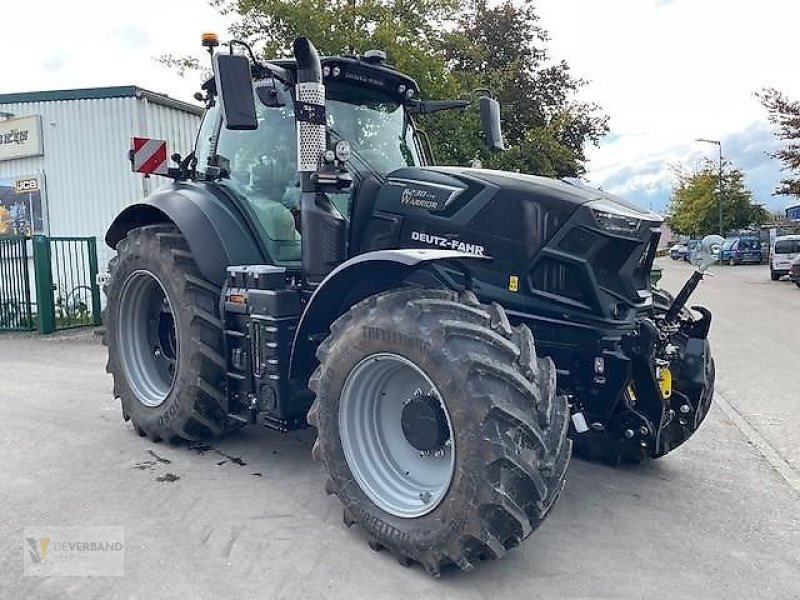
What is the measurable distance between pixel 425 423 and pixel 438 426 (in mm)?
68

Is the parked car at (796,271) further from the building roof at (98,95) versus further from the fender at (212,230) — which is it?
the fender at (212,230)

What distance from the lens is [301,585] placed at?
316 centimetres

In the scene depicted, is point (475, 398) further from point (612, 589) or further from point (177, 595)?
point (177, 595)

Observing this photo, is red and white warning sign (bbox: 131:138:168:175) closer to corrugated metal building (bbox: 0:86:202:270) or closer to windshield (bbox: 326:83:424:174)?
corrugated metal building (bbox: 0:86:202:270)

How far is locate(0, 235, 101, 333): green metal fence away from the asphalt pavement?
227 inches

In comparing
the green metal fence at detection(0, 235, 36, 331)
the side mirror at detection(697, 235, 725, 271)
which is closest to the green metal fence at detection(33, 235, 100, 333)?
the green metal fence at detection(0, 235, 36, 331)

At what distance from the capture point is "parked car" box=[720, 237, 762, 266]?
3844cm

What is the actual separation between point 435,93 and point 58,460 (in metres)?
10.7

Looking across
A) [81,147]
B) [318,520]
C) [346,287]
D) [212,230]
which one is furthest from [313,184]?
[81,147]

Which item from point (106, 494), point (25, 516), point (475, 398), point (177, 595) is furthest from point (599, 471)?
point (25, 516)

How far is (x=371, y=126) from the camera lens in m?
4.75

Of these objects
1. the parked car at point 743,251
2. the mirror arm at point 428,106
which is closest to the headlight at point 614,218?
the mirror arm at point 428,106

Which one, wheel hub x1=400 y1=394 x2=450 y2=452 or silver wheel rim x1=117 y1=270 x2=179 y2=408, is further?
silver wheel rim x1=117 y1=270 x2=179 y2=408

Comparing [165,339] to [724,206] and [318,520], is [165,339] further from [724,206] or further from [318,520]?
[724,206]
